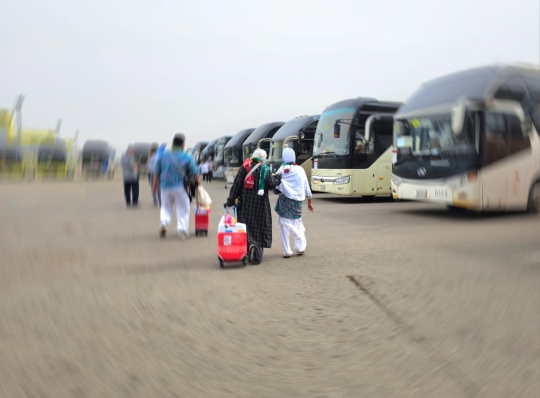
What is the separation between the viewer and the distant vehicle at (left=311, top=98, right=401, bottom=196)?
1759 cm

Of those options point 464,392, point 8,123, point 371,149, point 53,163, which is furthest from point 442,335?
point 53,163

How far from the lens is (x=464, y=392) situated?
11.1 feet

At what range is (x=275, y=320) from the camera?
5031 millimetres

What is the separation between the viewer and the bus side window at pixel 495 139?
12047 mm

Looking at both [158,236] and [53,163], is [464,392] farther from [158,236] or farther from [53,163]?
[53,163]

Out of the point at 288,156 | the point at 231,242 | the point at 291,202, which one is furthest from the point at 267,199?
the point at 231,242

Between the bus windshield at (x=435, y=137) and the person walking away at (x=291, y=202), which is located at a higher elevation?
the bus windshield at (x=435, y=137)

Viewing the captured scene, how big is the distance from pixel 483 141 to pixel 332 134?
7.05m

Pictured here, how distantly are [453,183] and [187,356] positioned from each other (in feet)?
32.1

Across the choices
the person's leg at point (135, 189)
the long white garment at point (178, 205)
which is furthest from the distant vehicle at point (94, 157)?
the long white garment at point (178, 205)

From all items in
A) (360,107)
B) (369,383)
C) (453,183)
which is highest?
(360,107)

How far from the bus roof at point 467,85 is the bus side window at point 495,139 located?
1.70 ft

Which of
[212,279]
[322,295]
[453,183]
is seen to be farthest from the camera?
[453,183]

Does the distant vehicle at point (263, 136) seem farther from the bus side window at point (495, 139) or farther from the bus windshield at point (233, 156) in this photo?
the bus side window at point (495, 139)
